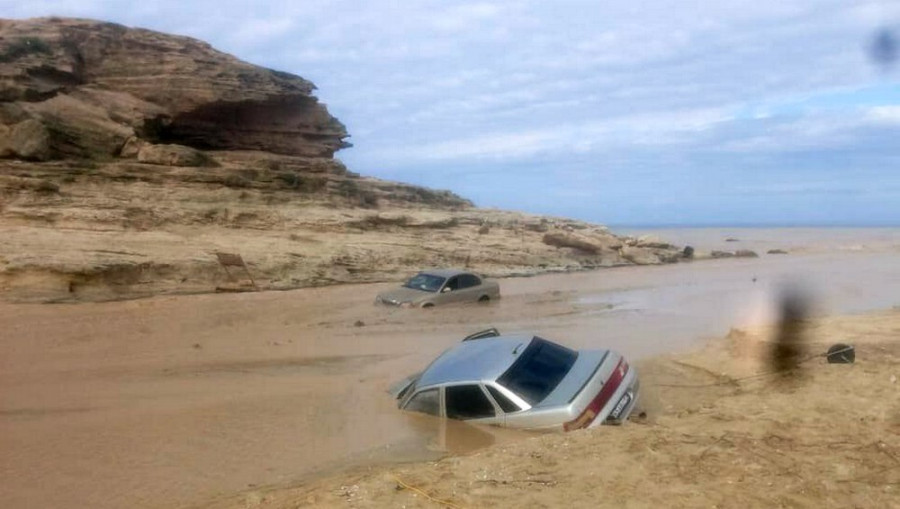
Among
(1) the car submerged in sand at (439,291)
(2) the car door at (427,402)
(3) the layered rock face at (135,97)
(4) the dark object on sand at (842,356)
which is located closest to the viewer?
(2) the car door at (427,402)

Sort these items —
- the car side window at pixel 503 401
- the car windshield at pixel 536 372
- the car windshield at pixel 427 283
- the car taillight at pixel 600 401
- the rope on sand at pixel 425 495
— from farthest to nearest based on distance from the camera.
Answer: the car windshield at pixel 427 283
the car windshield at pixel 536 372
the car side window at pixel 503 401
the car taillight at pixel 600 401
the rope on sand at pixel 425 495

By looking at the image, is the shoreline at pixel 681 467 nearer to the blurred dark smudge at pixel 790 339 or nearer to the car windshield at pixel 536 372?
the car windshield at pixel 536 372

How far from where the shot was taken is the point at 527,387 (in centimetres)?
799

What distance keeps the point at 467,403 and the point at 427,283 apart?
1195cm

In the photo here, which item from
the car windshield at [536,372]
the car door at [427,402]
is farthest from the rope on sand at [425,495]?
the car door at [427,402]

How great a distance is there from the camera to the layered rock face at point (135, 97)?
26.9 metres

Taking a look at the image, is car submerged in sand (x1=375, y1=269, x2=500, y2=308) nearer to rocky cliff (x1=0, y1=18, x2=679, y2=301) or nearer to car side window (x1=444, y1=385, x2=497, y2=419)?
rocky cliff (x1=0, y1=18, x2=679, y2=301)

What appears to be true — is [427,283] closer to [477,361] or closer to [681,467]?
[477,361]

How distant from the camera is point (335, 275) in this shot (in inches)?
987

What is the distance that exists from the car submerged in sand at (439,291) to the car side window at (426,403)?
10097mm

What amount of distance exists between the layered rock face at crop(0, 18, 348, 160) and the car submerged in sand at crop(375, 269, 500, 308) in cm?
1320

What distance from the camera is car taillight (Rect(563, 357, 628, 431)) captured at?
295 inches

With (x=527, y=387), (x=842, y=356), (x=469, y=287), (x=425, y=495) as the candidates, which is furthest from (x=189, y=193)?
(x=425, y=495)

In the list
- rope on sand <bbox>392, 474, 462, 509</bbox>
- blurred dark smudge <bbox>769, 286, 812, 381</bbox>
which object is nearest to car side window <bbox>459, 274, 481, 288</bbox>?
blurred dark smudge <bbox>769, 286, 812, 381</bbox>
